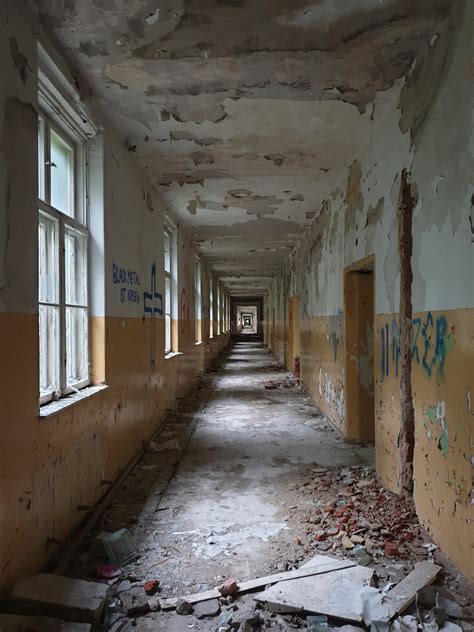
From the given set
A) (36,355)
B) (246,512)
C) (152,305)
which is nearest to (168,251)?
(152,305)

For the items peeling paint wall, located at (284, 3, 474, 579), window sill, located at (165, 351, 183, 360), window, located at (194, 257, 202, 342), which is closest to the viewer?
peeling paint wall, located at (284, 3, 474, 579)

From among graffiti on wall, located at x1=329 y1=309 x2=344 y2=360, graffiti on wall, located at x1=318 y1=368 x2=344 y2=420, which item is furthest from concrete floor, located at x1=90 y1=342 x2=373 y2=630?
graffiti on wall, located at x1=329 y1=309 x2=344 y2=360

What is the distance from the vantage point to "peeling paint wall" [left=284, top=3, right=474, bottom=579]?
7.52ft

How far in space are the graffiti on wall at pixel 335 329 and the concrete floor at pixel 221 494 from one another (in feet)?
3.56

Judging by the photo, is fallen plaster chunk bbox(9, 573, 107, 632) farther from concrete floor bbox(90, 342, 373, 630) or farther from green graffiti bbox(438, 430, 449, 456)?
green graffiti bbox(438, 430, 449, 456)

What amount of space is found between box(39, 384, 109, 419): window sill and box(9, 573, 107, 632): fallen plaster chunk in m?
0.79

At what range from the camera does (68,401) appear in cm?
283

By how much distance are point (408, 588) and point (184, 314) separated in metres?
6.07

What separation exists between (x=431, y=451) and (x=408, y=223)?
1529 mm

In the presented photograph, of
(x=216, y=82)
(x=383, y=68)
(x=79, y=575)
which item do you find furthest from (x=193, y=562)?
(x=383, y=68)

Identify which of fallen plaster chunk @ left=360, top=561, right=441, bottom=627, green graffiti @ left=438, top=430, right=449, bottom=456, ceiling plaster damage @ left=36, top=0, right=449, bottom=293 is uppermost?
ceiling plaster damage @ left=36, top=0, right=449, bottom=293

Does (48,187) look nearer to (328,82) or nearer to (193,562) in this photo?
(328,82)

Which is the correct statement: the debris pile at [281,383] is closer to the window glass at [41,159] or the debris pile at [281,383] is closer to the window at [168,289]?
the window at [168,289]

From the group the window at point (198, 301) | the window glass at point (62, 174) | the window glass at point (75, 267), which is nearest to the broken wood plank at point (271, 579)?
the window glass at point (75, 267)
